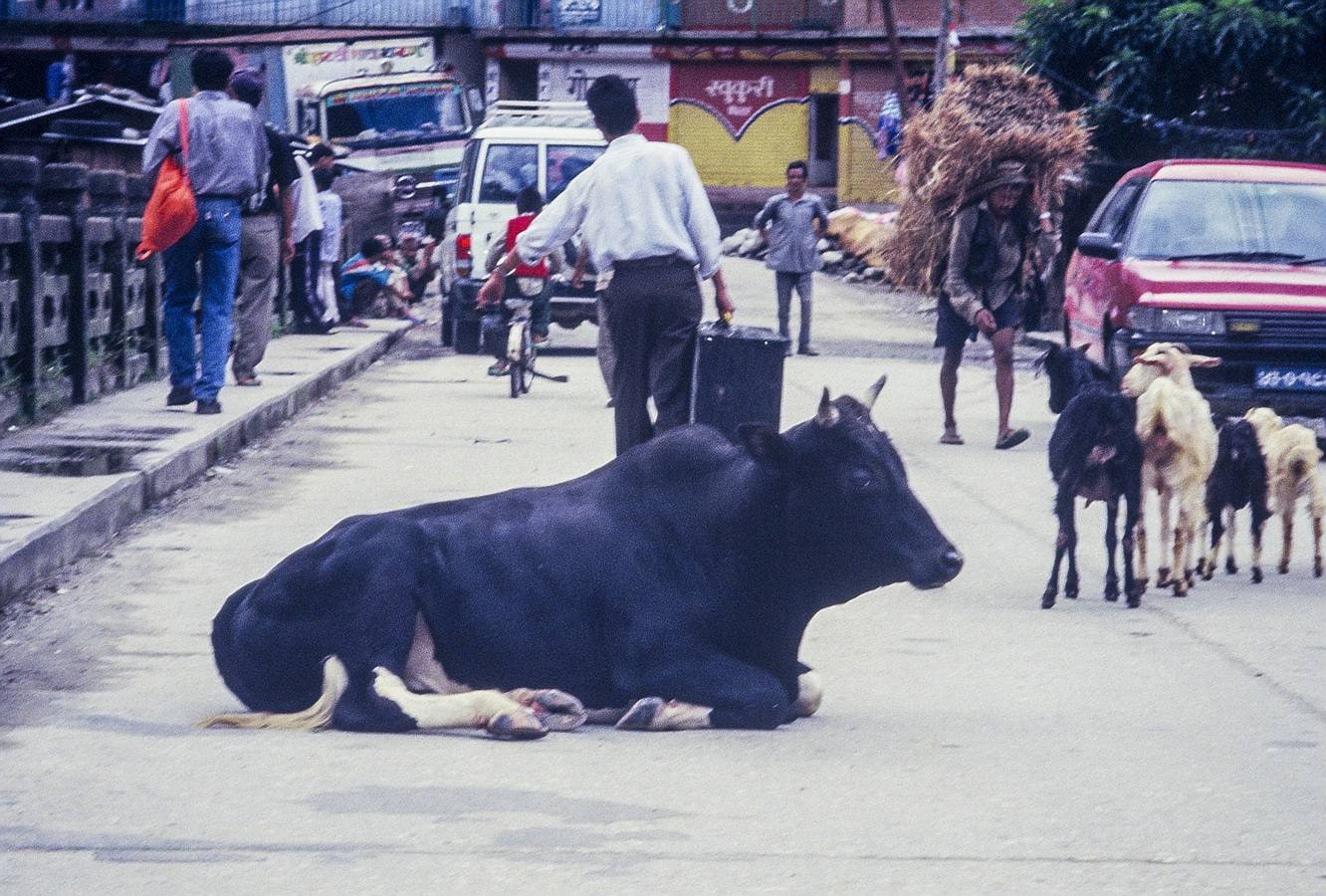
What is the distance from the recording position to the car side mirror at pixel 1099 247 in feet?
45.2

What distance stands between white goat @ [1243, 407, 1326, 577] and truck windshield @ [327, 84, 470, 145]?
30.8 meters

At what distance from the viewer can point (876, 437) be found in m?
5.96

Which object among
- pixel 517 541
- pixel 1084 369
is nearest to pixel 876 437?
pixel 517 541

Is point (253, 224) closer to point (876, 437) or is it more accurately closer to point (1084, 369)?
point (1084, 369)

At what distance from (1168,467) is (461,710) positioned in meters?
3.94

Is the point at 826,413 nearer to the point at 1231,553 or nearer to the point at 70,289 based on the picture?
the point at 1231,553

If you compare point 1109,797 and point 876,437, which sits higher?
point 876,437

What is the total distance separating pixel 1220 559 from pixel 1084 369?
4.23 feet

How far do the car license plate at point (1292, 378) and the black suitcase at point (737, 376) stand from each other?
5.90m

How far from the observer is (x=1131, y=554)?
8305 mm

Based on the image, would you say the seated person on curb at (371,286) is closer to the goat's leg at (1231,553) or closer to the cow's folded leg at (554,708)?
the goat's leg at (1231,553)

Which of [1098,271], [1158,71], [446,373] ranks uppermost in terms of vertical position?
[1158,71]

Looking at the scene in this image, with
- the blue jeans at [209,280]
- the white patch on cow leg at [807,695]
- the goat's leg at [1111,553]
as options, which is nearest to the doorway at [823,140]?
the blue jeans at [209,280]

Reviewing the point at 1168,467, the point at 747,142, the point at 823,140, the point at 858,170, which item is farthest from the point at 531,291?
the point at 823,140
